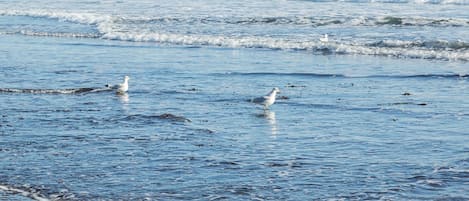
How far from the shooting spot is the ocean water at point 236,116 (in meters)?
9.40

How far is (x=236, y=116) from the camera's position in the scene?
13773 mm

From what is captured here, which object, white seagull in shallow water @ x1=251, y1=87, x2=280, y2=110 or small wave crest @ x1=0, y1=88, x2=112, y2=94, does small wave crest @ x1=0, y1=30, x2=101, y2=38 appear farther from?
white seagull in shallow water @ x1=251, y1=87, x2=280, y2=110

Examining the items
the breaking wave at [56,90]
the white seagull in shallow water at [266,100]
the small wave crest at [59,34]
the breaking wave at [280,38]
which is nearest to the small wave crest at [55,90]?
the breaking wave at [56,90]

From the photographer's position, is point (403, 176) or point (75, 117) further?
point (75, 117)

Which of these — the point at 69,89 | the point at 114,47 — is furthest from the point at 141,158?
the point at 114,47

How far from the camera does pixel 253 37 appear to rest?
2866 centimetres

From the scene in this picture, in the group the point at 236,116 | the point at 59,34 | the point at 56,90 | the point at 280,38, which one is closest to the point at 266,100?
the point at 236,116

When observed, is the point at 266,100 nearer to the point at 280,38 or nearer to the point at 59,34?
the point at 280,38

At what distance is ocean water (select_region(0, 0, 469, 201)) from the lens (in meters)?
9.40

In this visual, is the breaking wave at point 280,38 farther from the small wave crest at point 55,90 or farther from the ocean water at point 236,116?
the small wave crest at point 55,90

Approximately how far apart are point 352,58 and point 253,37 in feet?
20.4

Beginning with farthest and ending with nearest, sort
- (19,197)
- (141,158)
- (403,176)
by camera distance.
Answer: (141,158) → (403,176) → (19,197)

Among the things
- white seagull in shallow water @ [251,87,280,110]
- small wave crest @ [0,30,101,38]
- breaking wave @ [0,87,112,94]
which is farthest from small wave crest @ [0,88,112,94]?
small wave crest @ [0,30,101,38]

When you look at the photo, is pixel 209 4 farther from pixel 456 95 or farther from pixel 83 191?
pixel 83 191
